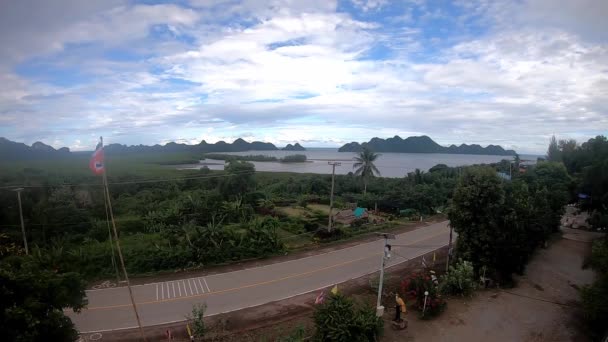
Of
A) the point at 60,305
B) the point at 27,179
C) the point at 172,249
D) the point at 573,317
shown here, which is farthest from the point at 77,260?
the point at 573,317

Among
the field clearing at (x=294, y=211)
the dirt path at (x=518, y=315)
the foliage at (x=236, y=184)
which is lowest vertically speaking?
the dirt path at (x=518, y=315)

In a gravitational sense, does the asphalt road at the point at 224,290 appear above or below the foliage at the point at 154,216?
below

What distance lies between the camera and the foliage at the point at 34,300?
6.64m

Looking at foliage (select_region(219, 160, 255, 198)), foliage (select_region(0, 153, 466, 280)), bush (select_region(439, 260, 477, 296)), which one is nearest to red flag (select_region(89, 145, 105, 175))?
foliage (select_region(0, 153, 466, 280))

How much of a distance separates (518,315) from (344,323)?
7.19 meters

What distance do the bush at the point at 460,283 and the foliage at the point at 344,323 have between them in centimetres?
512

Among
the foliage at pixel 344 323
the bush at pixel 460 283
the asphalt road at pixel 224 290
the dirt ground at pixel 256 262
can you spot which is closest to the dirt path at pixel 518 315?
the bush at pixel 460 283

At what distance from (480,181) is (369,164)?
19986mm

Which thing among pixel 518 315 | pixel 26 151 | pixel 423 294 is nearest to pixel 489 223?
pixel 518 315

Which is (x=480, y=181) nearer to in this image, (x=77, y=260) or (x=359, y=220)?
(x=359, y=220)

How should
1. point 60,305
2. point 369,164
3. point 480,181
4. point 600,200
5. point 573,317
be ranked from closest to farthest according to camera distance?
point 60,305
point 573,317
point 480,181
point 600,200
point 369,164

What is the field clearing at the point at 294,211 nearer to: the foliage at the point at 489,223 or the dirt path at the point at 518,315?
the foliage at the point at 489,223

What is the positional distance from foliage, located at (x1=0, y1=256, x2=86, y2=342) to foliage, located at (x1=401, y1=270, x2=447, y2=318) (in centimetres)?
1060

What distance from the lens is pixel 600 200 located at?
26.2 meters
